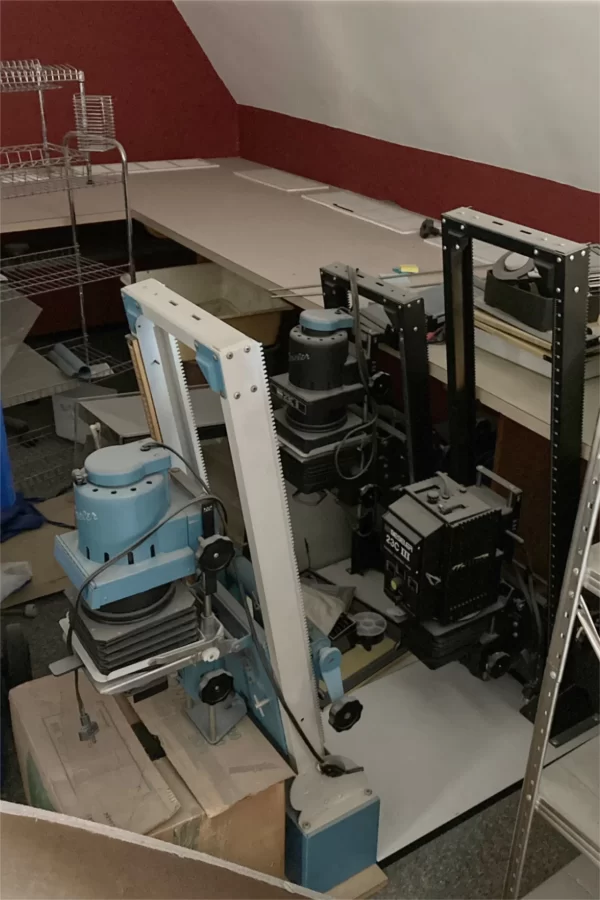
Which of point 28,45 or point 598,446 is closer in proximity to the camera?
point 598,446

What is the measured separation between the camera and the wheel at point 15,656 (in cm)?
185

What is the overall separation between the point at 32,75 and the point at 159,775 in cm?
269

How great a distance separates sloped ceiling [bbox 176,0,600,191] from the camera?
2.01 m

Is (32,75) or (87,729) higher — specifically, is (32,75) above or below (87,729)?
above

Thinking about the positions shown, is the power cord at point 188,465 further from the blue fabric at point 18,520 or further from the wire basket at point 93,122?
the wire basket at point 93,122

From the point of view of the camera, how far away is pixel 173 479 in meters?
1.43

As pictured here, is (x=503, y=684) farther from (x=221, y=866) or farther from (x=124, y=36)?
(x=124, y=36)

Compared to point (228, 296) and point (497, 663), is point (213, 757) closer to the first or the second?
point (497, 663)

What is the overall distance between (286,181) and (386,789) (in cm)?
266

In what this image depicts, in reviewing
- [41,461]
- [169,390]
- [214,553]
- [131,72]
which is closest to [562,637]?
[214,553]

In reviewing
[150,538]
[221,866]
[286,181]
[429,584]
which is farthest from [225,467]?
[286,181]

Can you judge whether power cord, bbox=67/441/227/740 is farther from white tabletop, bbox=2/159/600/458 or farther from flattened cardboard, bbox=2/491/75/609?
flattened cardboard, bbox=2/491/75/609

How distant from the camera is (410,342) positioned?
5.60 feet

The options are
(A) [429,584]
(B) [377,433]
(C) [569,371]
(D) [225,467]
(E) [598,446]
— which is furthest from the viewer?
(D) [225,467]
